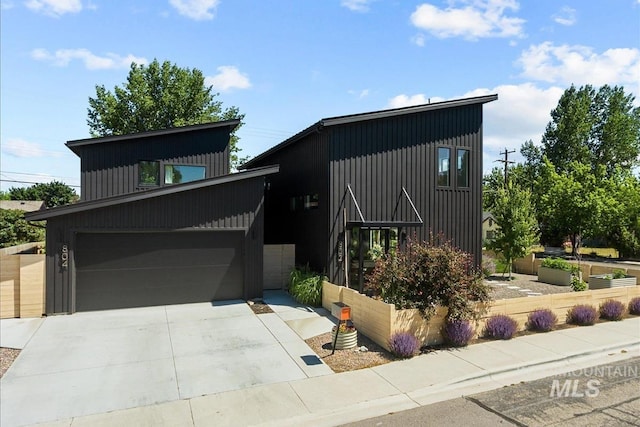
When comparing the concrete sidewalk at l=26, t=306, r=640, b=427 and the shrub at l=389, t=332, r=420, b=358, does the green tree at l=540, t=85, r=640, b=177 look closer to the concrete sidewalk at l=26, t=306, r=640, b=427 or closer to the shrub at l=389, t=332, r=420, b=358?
the concrete sidewalk at l=26, t=306, r=640, b=427

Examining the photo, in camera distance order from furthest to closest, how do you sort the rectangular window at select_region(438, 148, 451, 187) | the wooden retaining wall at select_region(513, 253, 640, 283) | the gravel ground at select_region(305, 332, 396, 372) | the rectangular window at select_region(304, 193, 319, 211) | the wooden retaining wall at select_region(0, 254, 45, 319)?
the wooden retaining wall at select_region(513, 253, 640, 283), the rectangular window at select_region(438, 148, 451, 187), the rectangular window at select_region(304, 193, 319, 211), the wooden retaining wall at select_region(0, 254, 45, 319), the gravel ground at select_region(305, 332, 396, 372)

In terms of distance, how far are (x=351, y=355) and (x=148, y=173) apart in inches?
491

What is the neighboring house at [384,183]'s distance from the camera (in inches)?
513

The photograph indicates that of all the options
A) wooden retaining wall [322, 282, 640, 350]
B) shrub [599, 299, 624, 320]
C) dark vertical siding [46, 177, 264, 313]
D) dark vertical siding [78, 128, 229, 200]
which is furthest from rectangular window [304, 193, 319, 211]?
shrub [599, 299, 624, 320]

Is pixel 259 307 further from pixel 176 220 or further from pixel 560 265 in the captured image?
pixel 560 265

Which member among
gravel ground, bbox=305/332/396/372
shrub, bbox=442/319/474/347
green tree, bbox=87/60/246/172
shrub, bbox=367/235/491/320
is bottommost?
gravel ground, bbox=305/332/396/372

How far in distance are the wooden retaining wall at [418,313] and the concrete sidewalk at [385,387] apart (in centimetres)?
67

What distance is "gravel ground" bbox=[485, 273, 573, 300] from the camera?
15055 millimetres

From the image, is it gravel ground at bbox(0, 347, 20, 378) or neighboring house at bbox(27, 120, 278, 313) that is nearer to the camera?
gravel ground at bbox(0, 347, 20, 378)

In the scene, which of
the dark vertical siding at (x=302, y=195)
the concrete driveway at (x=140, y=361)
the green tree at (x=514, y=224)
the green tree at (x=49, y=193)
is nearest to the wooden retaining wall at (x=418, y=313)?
the concrete driveway at (x=140, y=361)

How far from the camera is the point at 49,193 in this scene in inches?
2382

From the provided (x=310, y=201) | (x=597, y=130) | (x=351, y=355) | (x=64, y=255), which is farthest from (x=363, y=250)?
(x=597, y=130)

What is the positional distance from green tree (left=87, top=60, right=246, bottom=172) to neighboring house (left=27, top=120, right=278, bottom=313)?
20.3m

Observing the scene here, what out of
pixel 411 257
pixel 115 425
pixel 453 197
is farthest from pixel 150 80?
pixel 115 425
